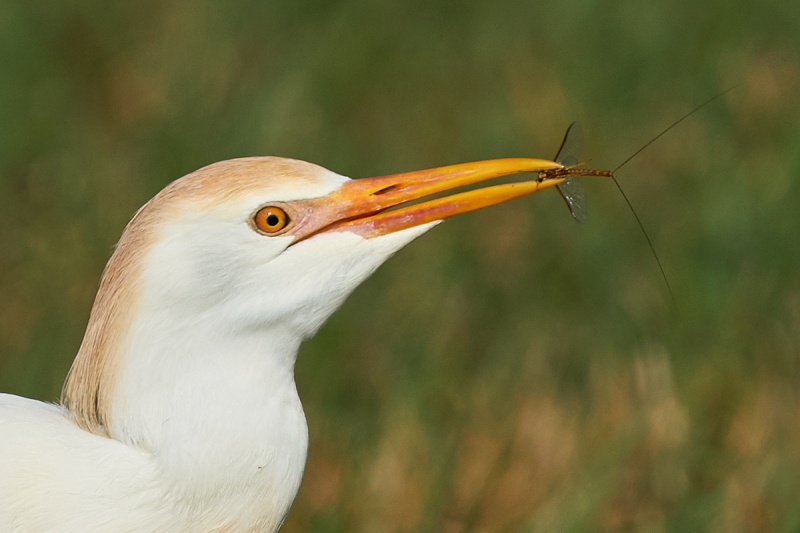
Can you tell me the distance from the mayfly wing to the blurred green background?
3.75 feet

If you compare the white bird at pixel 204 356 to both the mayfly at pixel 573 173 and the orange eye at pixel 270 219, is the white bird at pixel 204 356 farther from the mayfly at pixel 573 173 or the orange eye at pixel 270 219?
the mayfly at pixel 573 173

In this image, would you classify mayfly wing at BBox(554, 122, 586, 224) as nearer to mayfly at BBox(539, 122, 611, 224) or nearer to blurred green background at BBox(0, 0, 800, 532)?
mayfly at BBox(539, 122, 611, 224)

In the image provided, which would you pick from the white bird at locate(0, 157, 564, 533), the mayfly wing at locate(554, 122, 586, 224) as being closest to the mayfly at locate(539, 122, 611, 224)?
the mayfly wing at locate(554, 122, 586, 224)

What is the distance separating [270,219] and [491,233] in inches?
139

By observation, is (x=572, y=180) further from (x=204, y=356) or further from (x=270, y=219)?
(x=204, y=356)

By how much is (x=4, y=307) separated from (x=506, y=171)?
331cm

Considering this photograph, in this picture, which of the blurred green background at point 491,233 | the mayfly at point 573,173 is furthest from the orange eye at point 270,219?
the blurred green background at point 491,233

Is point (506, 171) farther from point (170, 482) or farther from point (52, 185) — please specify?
point (52, 185)

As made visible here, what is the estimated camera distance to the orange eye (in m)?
2.82

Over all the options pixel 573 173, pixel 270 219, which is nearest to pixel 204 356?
pixel 270 219

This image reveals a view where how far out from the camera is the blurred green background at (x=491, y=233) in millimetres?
4715

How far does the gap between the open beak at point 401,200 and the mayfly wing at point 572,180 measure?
1.36 ft

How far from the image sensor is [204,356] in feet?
9.12

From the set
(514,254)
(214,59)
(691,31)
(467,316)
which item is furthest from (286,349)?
(691,31)
